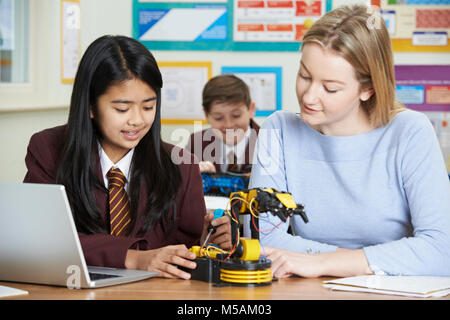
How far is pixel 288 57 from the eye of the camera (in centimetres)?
432

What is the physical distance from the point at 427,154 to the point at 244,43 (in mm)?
2754

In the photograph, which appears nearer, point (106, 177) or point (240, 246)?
point (240, 246)

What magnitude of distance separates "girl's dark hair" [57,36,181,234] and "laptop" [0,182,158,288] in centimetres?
Result: 41

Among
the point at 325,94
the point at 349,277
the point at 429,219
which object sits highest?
the point at 325,94

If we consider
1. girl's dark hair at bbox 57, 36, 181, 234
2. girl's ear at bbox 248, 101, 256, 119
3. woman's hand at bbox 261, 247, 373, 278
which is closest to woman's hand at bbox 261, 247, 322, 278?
woman's hand at bbox 261, 247, 373, 278

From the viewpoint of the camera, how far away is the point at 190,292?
4.33 ft

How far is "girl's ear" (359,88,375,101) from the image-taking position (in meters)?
1.74

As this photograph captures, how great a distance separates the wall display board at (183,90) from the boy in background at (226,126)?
0.41 meters

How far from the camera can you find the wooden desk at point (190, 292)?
1257mm

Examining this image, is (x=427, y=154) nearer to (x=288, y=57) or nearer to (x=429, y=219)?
(x=429, y=219)

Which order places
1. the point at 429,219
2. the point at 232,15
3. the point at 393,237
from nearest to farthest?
the point at 429,219, the point at 393,237, the point at 232,15
